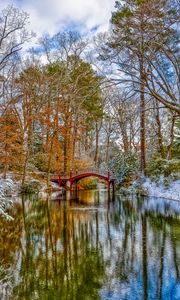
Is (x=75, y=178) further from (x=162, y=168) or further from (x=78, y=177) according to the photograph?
(x=162, y=168)

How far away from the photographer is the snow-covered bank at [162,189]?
16781 millimetres

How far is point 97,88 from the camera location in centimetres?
1453

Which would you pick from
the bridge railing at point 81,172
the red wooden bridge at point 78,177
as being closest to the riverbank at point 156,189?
the red wooden bridge at point 78,177

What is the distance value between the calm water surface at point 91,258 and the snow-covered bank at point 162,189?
5.37 metres

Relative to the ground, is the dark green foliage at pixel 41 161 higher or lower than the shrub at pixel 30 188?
higher

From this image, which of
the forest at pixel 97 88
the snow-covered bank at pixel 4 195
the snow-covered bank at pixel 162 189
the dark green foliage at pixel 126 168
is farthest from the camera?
the dark green foliage at pixel 126 168

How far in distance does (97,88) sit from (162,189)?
7578 mm

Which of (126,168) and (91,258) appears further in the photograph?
(126,168)

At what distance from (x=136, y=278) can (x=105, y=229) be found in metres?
4.16

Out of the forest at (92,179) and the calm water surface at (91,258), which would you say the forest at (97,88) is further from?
the calm water surface at (91,258)

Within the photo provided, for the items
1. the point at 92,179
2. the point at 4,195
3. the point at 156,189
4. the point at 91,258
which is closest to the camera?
the point at 91,258

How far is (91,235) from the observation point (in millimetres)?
8734

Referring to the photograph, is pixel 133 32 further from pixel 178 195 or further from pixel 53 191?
pixel 53 191

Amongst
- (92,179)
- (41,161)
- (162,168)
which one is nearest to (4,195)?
(162,168)
